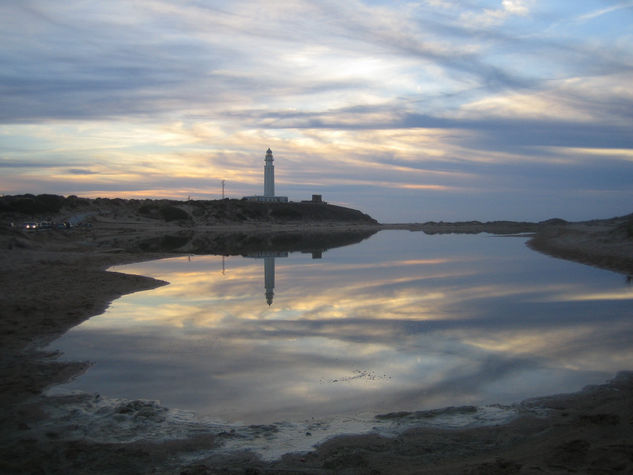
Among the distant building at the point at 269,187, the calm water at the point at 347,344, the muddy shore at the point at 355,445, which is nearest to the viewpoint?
the muddy shore at the point at 355,445

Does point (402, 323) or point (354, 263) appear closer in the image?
point (402, 323)

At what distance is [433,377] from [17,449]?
5.67 m

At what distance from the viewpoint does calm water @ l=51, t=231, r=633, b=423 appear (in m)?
7.73

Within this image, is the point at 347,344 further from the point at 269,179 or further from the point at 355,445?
the point at 269,179

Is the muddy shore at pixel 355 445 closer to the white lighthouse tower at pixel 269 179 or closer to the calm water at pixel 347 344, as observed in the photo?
the calm water at pixel 347 344

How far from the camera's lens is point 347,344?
34.4ft

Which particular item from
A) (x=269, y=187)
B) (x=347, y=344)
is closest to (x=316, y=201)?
(x=269, y=187)

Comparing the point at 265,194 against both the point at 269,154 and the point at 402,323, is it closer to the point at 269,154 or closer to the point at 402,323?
the point at 269,154

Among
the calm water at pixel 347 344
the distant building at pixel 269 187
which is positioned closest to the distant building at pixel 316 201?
the distant building at pixel 269 187

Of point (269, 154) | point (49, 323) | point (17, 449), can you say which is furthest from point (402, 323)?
point (269, 154)

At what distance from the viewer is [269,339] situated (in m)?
10.9

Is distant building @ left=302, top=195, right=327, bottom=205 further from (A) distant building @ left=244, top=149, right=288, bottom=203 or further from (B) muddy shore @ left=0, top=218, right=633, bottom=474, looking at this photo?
(B) muddy shore @ left=0, top=218, right=633, bottom=474

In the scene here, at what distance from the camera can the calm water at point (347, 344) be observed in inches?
305

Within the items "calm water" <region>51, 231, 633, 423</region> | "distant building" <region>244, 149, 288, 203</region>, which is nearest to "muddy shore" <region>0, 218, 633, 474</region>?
"calm water" <region>51, 231, 633, 423</region>
